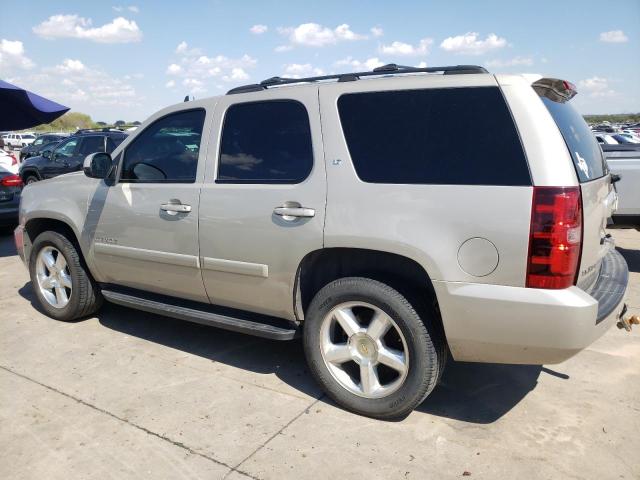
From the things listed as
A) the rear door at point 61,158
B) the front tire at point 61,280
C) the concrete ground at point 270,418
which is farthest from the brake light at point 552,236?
the rear door at point 61,158

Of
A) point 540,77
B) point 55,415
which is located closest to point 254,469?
point 55,415

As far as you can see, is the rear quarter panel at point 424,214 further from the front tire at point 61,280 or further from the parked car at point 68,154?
the parked car at point 68,154

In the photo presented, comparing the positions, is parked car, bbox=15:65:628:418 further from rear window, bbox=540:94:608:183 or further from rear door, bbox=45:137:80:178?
rear door, bbox=45:137:80:178

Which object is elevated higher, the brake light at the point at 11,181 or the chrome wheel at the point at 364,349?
Answer: the brake light at the point at 11,181

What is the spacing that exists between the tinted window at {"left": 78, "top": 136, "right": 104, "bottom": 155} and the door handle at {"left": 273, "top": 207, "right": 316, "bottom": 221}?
10.7m

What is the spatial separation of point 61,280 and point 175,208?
1.76m

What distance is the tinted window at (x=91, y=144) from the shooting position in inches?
497

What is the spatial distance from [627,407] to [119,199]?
3.73 meters

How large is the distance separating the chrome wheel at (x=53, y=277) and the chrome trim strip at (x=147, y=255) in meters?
0.64

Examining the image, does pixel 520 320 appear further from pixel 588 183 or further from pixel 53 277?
pixel 53 277

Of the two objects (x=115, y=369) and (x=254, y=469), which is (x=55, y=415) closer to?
(x=115, y=369)

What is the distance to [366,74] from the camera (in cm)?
331

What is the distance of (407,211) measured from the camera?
9.40 ft

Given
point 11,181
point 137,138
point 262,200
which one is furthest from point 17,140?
point 262,200
